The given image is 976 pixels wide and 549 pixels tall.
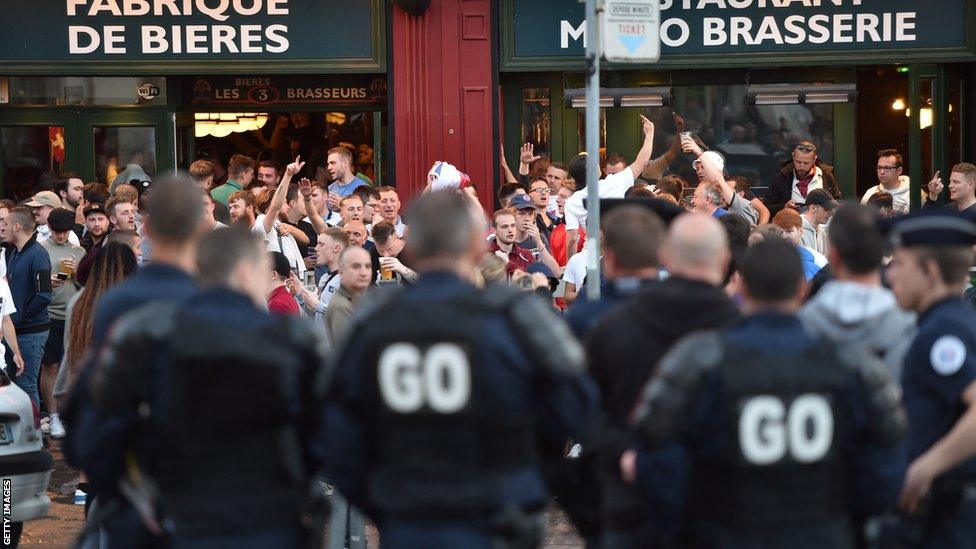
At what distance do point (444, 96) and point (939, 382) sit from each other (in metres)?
10.5

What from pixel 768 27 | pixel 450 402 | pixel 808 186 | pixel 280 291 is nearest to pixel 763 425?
pixel 450 402

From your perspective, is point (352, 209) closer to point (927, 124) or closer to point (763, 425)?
point (927, 124)

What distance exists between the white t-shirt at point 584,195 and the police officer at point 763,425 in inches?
265

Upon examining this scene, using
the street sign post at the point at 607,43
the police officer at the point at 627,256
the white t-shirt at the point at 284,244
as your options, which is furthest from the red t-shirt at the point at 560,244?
the police officer at the point at 627,256

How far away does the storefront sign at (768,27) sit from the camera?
15.3 m

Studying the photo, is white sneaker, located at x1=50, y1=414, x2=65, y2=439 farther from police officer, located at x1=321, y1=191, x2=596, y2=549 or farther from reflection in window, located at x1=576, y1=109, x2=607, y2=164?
police officer, located at x1=321, y1=191, x2=596, y2=549

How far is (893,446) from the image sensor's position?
15.8ft

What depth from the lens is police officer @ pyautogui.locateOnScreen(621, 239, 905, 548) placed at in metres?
4.57

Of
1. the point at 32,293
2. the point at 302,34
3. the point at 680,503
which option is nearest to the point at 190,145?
the point at 302,34

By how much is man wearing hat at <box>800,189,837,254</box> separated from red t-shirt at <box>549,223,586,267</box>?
1737 millimetres

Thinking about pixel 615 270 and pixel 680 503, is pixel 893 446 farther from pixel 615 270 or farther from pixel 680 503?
pixel 615 270

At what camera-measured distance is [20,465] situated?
7926mm

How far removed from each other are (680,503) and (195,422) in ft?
5.20

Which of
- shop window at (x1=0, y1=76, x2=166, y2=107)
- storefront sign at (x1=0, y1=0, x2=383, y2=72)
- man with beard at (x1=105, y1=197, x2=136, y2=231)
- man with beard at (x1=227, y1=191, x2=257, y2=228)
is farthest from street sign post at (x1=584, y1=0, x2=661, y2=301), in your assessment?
shop window at (x1=0, y1=76, x2=166, y2=107)
